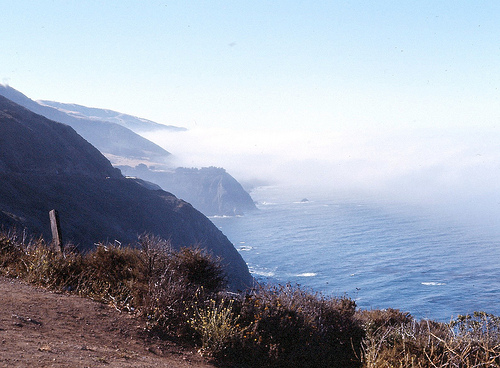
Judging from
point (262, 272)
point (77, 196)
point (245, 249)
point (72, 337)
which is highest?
point (72, 337)

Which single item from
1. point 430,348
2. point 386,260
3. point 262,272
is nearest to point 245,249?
point 262,272

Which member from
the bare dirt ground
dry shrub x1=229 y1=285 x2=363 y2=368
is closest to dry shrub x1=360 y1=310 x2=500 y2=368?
dry shrub x1=229 y1=285 x2=363 y2=368

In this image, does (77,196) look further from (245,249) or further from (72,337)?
(245,249)

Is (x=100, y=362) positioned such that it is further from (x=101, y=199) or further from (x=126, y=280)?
(x=101, y=199)

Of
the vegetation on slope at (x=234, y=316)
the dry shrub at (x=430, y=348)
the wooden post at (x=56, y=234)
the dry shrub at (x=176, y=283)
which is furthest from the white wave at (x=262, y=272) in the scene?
the dry shrub at (x=430, y=348)

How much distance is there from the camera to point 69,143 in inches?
3334

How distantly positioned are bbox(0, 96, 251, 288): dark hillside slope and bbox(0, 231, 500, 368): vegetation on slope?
35173mm

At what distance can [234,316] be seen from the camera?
27.4 ft

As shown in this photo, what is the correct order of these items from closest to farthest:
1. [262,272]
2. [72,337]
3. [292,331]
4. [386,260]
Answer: [72,337] < [292,331] < [262,272] < [386,260]

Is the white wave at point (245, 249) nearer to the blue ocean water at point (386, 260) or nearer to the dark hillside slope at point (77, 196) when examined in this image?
the blue ocean water at point (386, 260)

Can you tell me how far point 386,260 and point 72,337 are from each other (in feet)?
333

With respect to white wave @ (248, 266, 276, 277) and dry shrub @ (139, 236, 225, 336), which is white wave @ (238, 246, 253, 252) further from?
dry shrub @ (139, 236, 225, 336)

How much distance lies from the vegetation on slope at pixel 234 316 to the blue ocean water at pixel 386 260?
27.6 m

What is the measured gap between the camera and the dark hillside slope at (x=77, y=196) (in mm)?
54031
